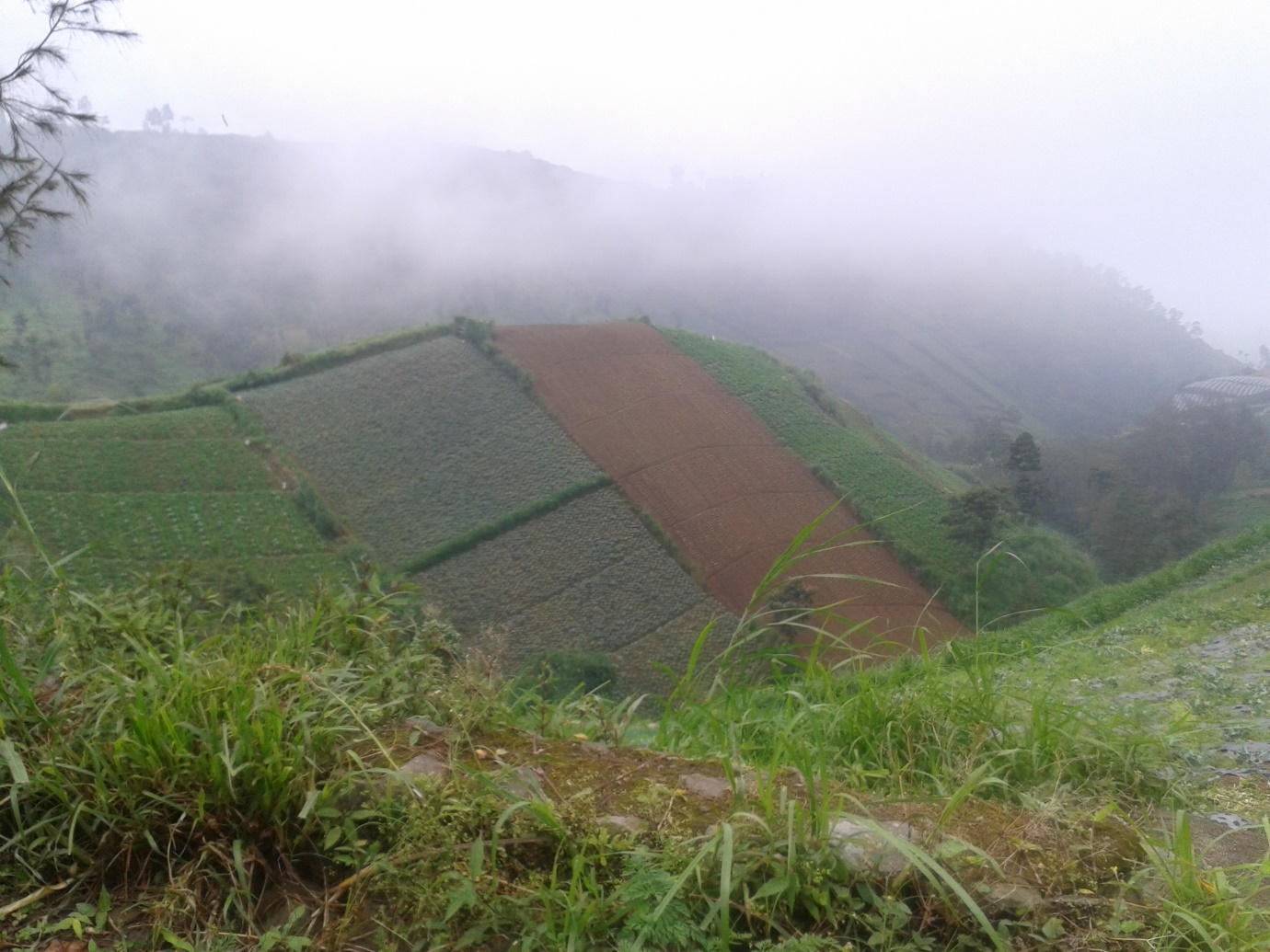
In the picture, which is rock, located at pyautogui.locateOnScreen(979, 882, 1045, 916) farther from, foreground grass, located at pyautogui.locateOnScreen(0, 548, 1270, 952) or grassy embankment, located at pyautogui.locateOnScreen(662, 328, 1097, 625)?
grassy embankment, located at pyautogui.locateOnScreen(662, 328, 1097, 625)

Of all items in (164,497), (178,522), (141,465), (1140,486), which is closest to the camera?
(1140,486)

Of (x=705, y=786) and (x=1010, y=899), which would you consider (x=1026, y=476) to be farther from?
(x=1010, y=899)

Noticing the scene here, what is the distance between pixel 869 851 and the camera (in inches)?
64.4

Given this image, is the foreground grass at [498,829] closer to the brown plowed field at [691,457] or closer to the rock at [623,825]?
the rock at [623,825]

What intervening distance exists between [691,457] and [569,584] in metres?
7.54

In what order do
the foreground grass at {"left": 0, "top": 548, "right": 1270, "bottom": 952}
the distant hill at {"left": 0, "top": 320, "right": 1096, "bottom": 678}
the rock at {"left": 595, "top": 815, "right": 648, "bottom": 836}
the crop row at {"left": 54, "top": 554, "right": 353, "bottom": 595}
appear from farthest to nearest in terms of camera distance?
the distant hill at {"left": 0, "top": 320, "right": 1096, "bottom": 678} < the crop row at {"left": 54, "top": 554, "right": 353, "bottom": 595} < the rock at {"left": 595, "top": 815, "right": 648, "bottom": 836} < the foreground grass at {"left": 0, "top": 548, "right": 1270, "bottom": 952}

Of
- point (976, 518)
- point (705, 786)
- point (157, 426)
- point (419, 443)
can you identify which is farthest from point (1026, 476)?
point (157, 426)

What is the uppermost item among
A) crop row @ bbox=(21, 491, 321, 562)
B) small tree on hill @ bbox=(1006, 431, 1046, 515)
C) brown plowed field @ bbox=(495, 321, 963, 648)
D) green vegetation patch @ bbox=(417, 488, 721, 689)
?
small tree on hill @ bbox=(1006, 431, 1046, 515)

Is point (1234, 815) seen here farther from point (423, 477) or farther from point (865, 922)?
point (423, 477)

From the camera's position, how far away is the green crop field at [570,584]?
23.9m

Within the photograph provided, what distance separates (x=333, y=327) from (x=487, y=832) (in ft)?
262

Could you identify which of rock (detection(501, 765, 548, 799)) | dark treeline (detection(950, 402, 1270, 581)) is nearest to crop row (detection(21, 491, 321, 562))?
dark treeline (detection(950, 402, 1270, 581))

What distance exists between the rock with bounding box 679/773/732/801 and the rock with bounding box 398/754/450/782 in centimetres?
51

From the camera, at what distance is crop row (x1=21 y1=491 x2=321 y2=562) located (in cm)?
2498
